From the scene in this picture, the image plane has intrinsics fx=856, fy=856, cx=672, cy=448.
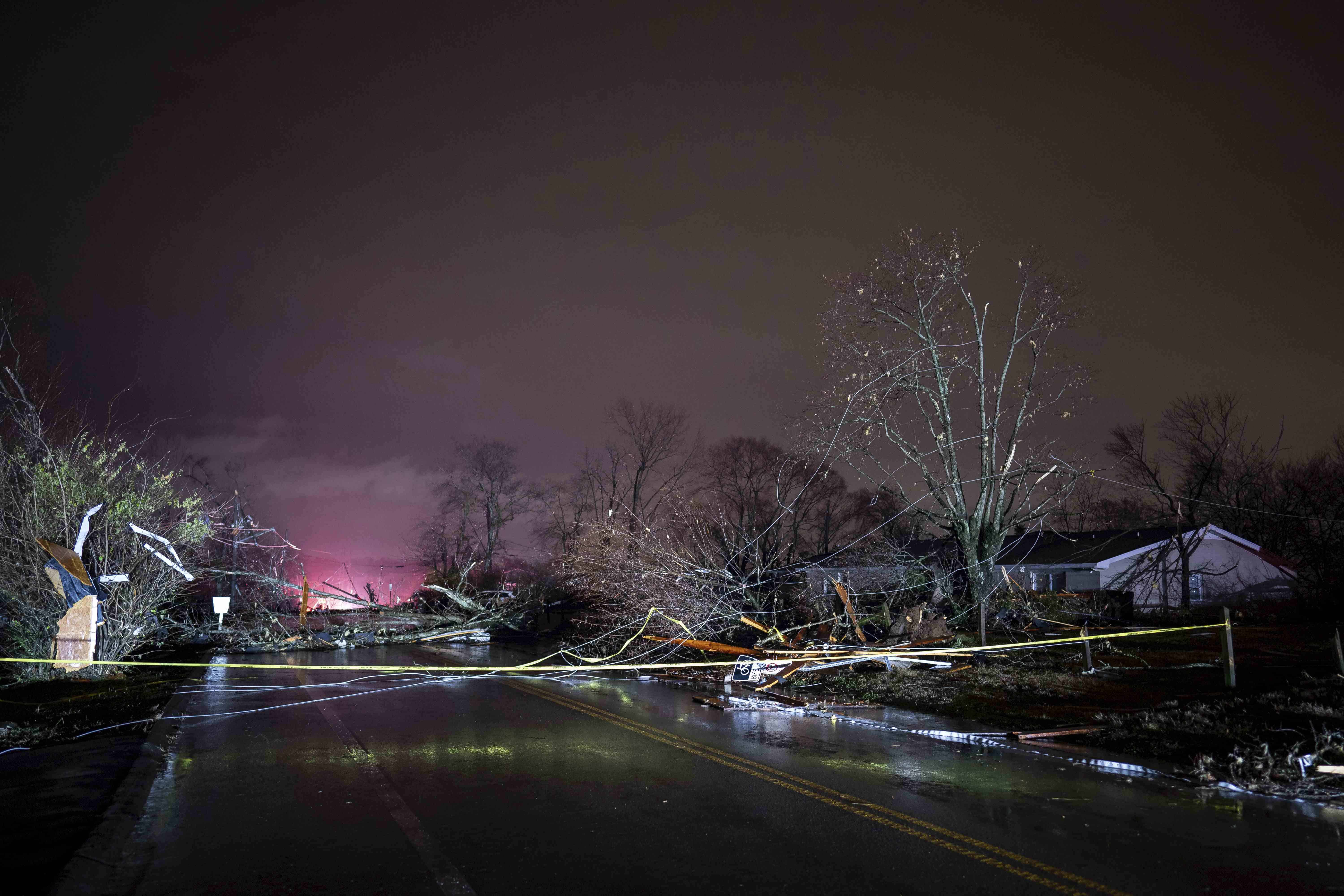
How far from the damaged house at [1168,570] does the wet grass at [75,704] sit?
2686 cm

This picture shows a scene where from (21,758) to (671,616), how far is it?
1199cm

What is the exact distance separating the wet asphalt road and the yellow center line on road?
1.0 inches

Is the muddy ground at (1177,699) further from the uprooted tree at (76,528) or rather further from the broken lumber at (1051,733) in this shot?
the uprooted tree at (76,528)

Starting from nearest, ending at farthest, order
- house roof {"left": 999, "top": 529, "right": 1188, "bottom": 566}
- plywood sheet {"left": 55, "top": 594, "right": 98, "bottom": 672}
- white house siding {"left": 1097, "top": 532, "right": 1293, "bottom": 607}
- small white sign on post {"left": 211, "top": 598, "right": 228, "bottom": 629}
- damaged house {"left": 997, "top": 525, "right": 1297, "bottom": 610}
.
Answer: plywood sheet {"left": 55, "top": 594, "right": 98, "bottom": 672} → small white sign on post {"left": 211, "top": 598, "right": 228, "bottom": 629} → damaged house {"left": 997, "top": 525, "right": 1297, "bottom": 610} → white house siding {"left": 1097, "top": 532, "right": 1293, "bottom": 607} → house roof {"left": 999, "top": 529, "right": 1188, "bottom": 566}

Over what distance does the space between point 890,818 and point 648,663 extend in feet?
41.5

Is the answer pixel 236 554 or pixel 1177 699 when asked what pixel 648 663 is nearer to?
pixel 1177 699

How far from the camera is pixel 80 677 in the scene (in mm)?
15297

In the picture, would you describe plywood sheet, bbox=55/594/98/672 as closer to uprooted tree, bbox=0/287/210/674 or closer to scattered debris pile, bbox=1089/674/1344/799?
uprooted tree, bbox=0/287/210/674

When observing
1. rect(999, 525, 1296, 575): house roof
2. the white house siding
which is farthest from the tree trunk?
the white house siding

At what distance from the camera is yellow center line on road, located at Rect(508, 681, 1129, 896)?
4.87 meters

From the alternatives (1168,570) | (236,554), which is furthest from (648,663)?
(1168,570)

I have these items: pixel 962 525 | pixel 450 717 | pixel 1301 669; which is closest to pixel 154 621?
pixel 450 717

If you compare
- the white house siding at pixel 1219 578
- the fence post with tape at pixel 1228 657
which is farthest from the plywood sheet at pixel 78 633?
the white house siding at pixel 1219 578

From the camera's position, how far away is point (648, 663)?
18500 millimetres
